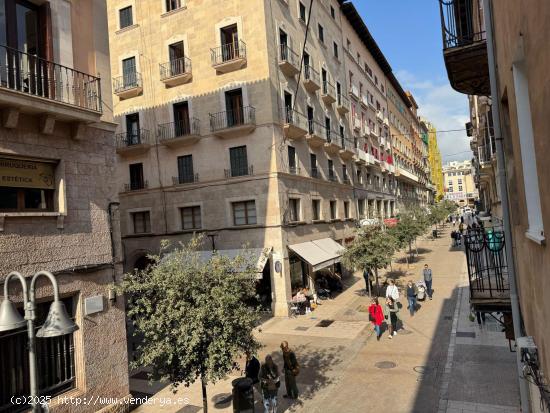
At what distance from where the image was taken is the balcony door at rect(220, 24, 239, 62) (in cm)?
2235

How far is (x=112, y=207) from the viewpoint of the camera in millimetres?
11203

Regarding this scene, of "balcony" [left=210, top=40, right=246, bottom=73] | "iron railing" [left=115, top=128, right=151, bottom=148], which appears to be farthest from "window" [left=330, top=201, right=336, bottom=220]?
"iron railing" [left=115, top=128, right=151, bottom=148]

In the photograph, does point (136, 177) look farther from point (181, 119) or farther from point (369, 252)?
point (369, 252)

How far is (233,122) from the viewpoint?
22484mm

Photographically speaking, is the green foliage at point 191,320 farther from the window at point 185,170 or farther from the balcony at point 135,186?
the balcony at point 135,186

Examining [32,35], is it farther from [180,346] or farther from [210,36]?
[210,36]

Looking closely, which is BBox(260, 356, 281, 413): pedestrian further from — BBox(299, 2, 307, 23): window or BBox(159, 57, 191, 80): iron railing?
BBox(299, 2, 307, 23): window

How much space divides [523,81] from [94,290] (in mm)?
10130

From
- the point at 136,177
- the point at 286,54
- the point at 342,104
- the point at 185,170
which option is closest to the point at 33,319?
the point at 185,170

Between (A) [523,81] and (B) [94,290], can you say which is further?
(B) [94,290]

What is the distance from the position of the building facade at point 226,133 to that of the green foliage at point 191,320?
39.4 ft

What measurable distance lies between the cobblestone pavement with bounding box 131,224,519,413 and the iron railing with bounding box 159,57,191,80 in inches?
597

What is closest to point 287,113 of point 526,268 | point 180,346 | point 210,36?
point 210,36

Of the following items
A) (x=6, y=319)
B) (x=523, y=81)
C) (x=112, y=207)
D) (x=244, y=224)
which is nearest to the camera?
(x=523, y=81)
